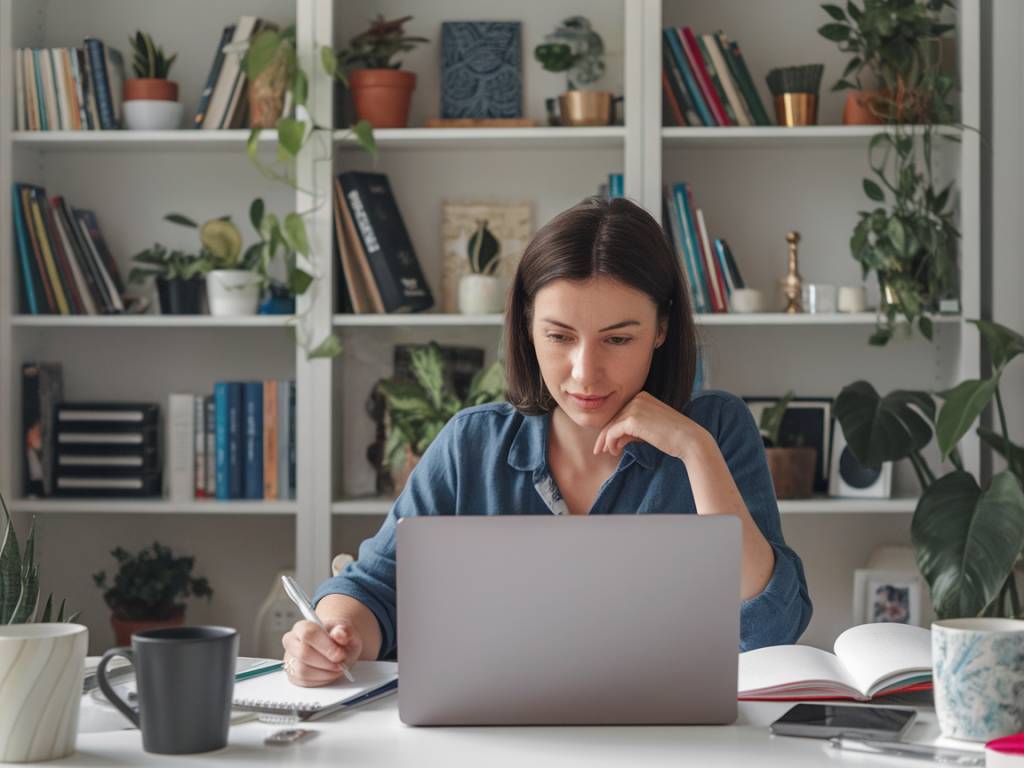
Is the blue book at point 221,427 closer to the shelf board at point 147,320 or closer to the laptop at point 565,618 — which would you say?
the shelf board at point 147,320

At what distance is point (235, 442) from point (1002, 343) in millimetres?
1763

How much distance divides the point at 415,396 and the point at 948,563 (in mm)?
1222

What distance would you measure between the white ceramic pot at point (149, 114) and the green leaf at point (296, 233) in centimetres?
44

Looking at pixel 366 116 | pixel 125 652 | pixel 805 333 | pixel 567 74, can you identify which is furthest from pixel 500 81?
pixel 125 652

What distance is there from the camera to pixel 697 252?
300cm

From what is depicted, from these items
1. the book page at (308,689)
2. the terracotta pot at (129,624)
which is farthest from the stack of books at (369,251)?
the book page at (308,689)

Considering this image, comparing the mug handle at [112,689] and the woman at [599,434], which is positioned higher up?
the woman at [599,434]

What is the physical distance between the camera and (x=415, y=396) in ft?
9.70

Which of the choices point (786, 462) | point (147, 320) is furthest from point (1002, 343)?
point (147, 320)

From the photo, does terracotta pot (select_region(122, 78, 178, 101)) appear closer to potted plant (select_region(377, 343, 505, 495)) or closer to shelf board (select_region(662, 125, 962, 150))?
potted plant (select_region(377, 343, 505, 495))

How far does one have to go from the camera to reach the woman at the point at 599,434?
152 centimetres

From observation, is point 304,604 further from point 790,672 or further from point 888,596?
point 888,596

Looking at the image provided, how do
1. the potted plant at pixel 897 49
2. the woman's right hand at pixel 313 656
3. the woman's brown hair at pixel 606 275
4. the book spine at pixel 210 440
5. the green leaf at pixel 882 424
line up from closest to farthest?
the woman's right hand at pixel 313 656
the woman's brown hair at pixel 606 275
the green leaf at pixel 882 424
the potted plant at pixel 897 49
the book spine at pixel 210 440

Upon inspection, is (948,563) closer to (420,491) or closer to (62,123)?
(420,491)
